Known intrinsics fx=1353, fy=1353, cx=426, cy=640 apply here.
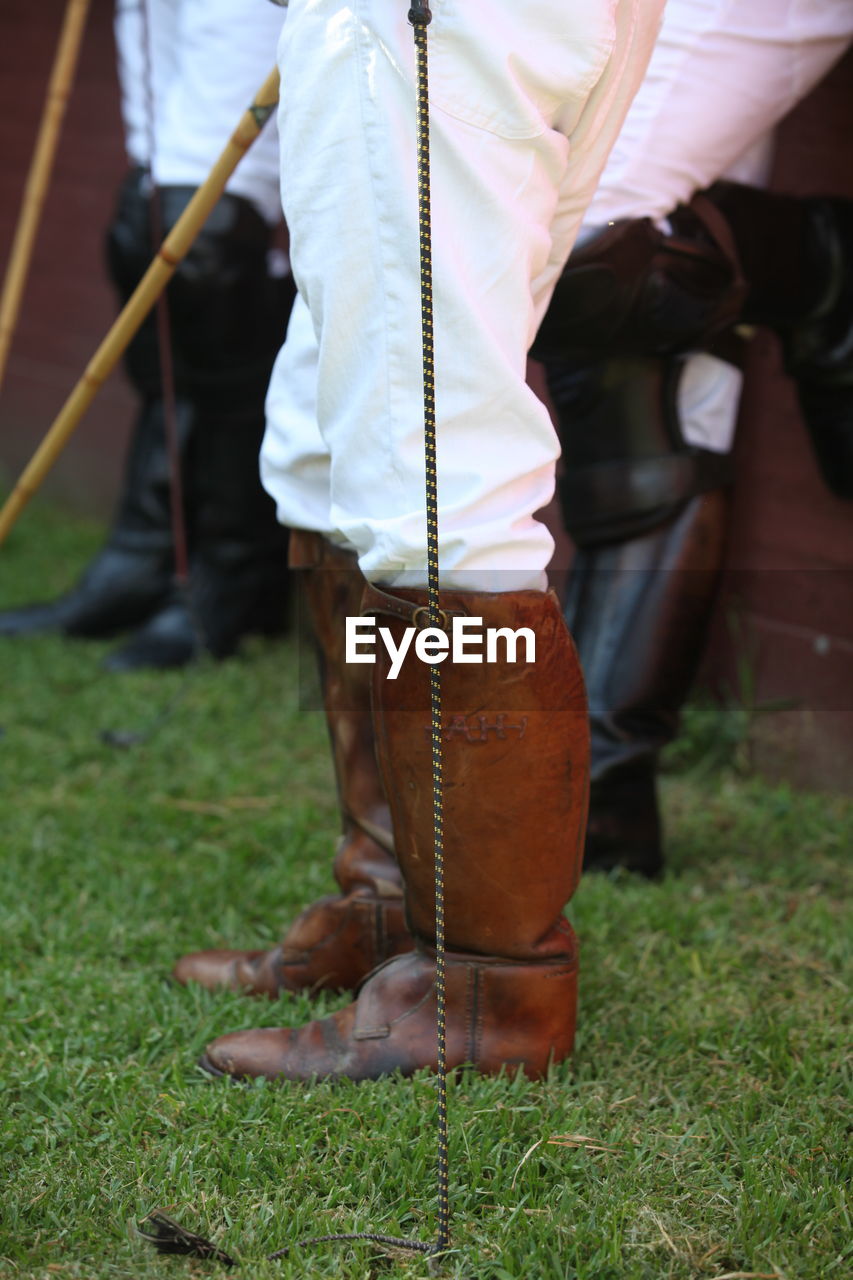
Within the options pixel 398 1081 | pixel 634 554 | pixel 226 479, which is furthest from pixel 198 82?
pixel 398 1081

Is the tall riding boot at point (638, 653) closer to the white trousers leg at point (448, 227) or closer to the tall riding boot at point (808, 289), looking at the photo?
the tall riding boot at point (808, 289)

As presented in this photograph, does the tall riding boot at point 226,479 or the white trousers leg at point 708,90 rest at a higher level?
the white trousers leg at point 708,90

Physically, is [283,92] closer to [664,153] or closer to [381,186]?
[381,186]

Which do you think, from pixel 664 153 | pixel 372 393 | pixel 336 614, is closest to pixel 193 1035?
pixel 336 614

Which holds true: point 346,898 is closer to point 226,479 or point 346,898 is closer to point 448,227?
point 448,227

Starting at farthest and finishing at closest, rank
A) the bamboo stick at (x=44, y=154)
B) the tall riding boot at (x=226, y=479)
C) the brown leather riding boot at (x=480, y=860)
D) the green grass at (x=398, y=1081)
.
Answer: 1. the tall riding boot at (x=226, y=479)
2. the bamboo stick at (x=44, y=154)
3. the brown leather riding boot at (x=480, y=860)
4. the green grass at (x=398, y=1081)

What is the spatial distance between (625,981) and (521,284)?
0.75 metres

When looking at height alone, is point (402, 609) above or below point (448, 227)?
below

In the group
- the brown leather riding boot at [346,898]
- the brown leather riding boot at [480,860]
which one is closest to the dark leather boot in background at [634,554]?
the brown leather riding boot at [346,898]

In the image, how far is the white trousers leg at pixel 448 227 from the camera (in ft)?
3.39

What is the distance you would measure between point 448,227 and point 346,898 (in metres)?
0.71

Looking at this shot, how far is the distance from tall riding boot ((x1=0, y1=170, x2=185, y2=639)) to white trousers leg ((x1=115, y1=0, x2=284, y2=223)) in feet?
1.69

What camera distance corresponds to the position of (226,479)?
2.66 metres

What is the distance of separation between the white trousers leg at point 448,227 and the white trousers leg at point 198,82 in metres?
0.99
